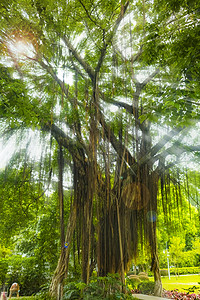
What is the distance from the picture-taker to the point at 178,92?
189cm

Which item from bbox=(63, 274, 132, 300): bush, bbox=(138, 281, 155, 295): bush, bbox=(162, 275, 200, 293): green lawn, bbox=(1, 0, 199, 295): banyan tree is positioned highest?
bbox=(1, 0, 199, 295): banyan tree

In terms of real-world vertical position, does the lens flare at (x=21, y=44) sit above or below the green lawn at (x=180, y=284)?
above

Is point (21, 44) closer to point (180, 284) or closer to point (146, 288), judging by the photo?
point (146, 288)

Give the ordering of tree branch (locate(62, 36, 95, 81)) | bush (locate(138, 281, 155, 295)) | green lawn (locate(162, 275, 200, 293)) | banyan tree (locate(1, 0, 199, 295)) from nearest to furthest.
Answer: banyan tree (locate(1, 0, 199, 295)), tree branch (locate(62, 36, 95, 81)), bush (locate(138, 281, 155, 295)), green lawn (locate(162, 275, 200, 293))


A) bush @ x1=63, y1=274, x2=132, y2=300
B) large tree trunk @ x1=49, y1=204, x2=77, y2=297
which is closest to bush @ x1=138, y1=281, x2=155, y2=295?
large tree trunk @ x1=49, y1=204, x2=77, y2=297

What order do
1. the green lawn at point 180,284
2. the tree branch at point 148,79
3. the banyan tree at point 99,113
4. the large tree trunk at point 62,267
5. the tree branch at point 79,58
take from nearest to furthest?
1. the banyan tree at point 99,113
2. the large tree trunk at point 62,267
3. the tree branch at point 79,58
4. the tree branch at point 148,79
5. the green lawn at point 180,284

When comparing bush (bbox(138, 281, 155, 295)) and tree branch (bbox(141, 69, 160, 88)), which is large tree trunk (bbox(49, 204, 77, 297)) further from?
bush (bbox(138, 281, 155, 295))

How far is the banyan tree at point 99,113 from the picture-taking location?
3553mm

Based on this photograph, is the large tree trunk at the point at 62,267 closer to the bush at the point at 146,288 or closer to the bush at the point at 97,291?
the bush at the point at 97,291

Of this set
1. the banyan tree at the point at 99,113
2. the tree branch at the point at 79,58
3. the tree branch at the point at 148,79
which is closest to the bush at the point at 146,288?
the banyan tree at the point at 99,113

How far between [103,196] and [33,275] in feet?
12.7

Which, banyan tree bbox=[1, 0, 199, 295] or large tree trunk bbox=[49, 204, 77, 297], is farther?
large tree trunk bbox=[49, 204, 77, 297]

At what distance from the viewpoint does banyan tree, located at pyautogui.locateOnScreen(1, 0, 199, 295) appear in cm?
355

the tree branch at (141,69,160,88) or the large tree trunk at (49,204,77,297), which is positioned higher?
the tree branch at (141,69,160,88)
